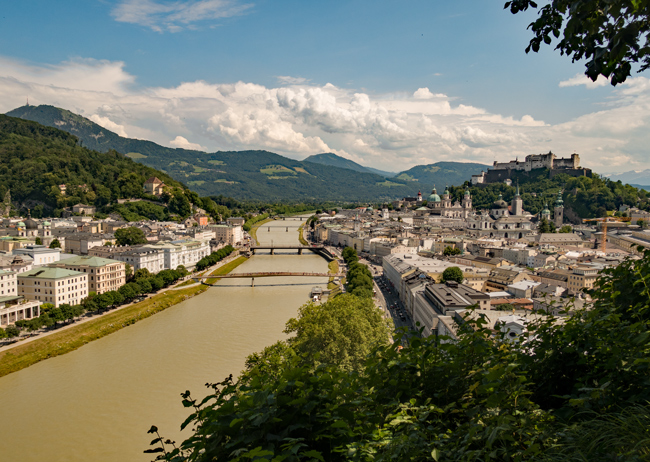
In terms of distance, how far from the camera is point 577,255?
100 feet

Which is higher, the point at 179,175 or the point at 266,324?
the point at 179,175

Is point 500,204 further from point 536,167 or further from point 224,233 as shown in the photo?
point 224,233

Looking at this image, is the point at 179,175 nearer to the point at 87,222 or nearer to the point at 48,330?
the point at 87,222

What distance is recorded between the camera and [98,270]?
23.1 meters

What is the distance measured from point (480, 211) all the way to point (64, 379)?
5918 cm

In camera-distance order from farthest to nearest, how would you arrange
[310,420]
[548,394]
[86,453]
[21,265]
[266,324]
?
[21,265], [266,324], [86,453], [548,394], [310,420]

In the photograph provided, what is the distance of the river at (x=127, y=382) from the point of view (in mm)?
9078

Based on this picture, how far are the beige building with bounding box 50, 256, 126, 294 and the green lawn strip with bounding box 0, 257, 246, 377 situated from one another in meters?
2.87

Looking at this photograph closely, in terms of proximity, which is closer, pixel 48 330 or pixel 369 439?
pixel 369 439

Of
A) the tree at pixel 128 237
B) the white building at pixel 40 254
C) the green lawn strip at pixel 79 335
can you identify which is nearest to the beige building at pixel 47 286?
the green lawn strip at pixel 79 335

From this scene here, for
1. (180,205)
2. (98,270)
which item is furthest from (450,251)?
(180,205)

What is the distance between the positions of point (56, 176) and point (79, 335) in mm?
47405

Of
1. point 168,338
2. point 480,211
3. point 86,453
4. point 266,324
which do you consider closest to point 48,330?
point 168,338

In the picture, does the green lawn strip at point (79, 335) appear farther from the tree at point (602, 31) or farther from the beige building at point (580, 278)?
the beige building at point (580, 278)
